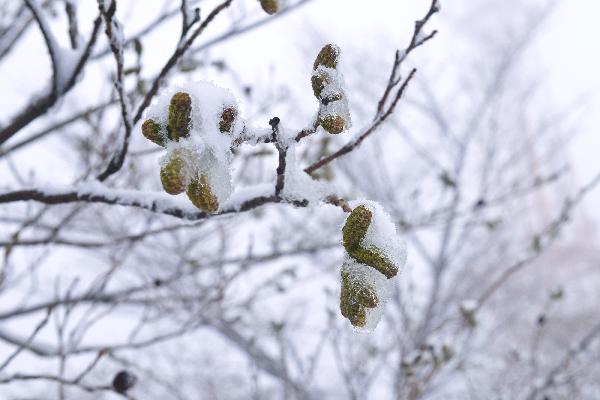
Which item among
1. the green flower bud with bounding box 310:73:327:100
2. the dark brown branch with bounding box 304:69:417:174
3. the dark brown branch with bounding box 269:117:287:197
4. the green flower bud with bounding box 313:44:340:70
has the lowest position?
the dark brown branch with bounding box 269:117:287:197

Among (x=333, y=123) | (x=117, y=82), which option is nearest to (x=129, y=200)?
(x=117, y=82)

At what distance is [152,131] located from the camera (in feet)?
1.79

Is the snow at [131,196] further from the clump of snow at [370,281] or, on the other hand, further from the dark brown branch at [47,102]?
the clump of snow at [370,281]

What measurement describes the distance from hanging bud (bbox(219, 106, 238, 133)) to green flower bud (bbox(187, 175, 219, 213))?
6 centimetres

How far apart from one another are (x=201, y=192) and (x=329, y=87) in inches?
7.4

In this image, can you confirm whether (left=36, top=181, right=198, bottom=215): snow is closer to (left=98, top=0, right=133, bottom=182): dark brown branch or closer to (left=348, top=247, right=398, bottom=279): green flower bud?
(left=98, top=0, right=133, bottom=182): dark brown branch

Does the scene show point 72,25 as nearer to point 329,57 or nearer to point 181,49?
point 181,49

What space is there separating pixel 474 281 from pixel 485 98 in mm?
2102

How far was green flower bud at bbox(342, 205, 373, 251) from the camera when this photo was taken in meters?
0.57

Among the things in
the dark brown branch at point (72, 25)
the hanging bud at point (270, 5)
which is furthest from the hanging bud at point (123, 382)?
the hanging bud at point (270, 5)

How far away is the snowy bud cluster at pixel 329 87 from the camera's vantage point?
602 mm

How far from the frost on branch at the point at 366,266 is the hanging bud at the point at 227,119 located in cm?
16

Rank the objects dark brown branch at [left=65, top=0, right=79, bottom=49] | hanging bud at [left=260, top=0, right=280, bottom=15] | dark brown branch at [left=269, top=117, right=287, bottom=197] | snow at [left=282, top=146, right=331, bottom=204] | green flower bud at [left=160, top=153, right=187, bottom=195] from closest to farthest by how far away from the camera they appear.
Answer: green flower bud at [left=160, top=153, right=187, bottom=195] < dark brown branch at [left=269, top=117, right=287, bottom=197] < snow at [left=282, top=146, right=331, bottom=204] < hanging bud at [left=260, top=0, right=280, bottom=15] < dark brown branch at [left=65, top=0, right=79, bottom=49]

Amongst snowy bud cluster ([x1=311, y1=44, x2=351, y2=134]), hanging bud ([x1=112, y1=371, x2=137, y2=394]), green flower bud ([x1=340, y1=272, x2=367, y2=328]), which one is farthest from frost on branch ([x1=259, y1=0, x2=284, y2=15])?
hanging bud ([x1=112, y1=371, x2=137, y2=394])
